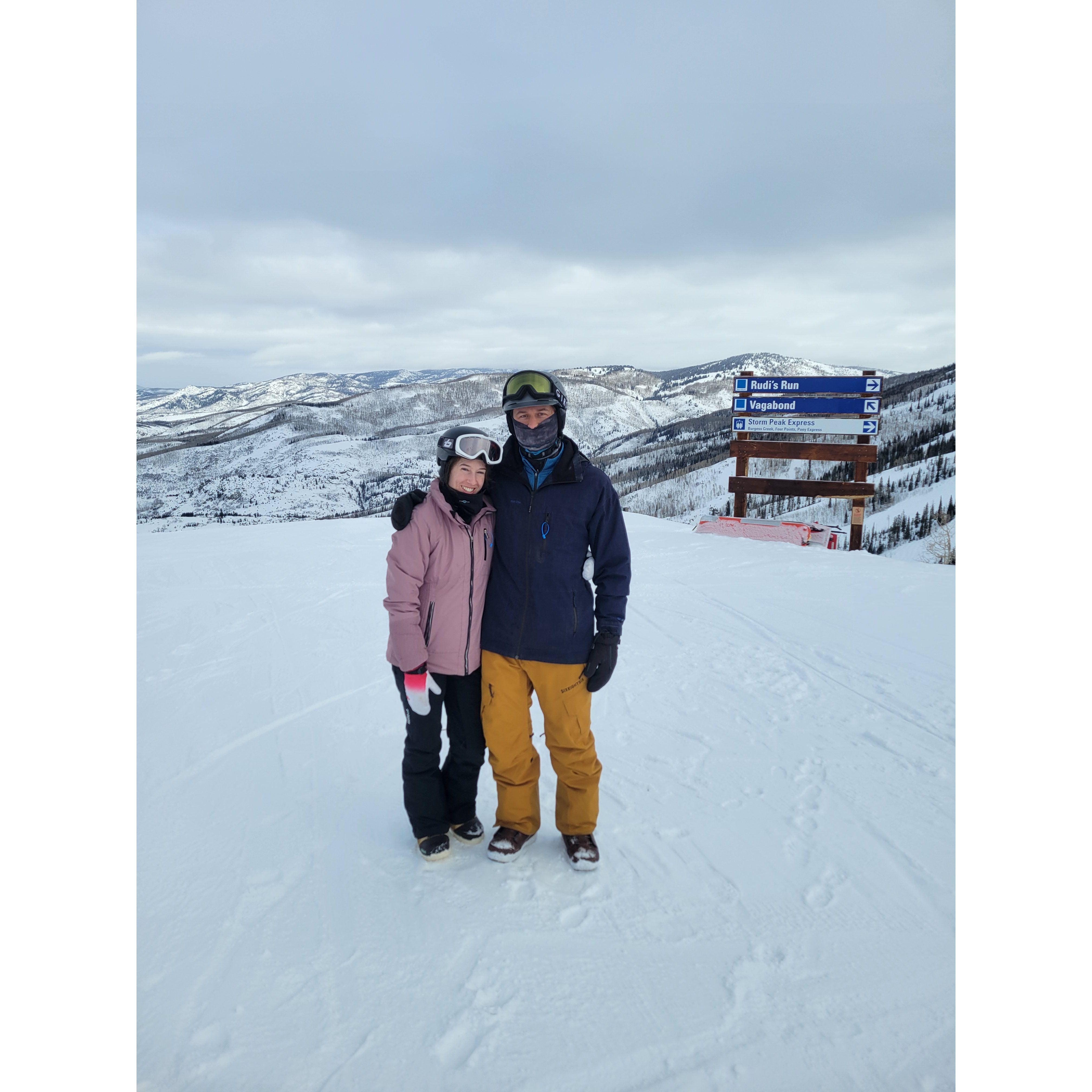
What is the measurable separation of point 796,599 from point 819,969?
4.59 meters

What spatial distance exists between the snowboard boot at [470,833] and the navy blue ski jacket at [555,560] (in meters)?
0.77

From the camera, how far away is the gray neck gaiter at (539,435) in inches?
89.0

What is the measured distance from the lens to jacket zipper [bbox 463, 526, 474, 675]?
230 centimetres

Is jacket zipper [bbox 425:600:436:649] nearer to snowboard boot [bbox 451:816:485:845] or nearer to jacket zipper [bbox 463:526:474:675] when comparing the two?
jacket zipper [bbox 463:526:474:675]

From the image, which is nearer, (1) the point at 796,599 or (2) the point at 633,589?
(1) the point at 796,599

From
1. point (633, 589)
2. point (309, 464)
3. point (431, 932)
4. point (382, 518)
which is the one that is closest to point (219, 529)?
point (382, 518)

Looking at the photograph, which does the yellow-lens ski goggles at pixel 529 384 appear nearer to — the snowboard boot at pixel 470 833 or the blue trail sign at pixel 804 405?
the snowboard boot at pixel 470 833

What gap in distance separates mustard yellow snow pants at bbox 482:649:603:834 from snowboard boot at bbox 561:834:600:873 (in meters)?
0.02

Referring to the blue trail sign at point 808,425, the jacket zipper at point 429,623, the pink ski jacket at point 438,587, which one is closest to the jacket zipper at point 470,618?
the pink ski jacket at point 438,587

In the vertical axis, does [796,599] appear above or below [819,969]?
above

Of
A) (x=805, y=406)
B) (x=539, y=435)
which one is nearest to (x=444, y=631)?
(x=539, y=435)

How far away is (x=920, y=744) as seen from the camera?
325 cm

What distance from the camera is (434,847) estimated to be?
2377 mm
